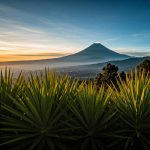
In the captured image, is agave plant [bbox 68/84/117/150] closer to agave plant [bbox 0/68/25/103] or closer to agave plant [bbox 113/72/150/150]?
agave plant [bbox 113/72/150/150]

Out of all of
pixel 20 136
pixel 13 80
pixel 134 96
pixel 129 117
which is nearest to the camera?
pixel 20 136

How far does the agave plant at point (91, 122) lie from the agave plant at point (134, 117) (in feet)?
0.72

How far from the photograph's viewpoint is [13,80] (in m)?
7.15

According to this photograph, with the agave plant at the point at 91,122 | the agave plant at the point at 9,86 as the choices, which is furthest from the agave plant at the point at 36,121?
the agave plant at the point at 9,86

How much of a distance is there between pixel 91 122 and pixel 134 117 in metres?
0.79

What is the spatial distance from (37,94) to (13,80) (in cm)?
137

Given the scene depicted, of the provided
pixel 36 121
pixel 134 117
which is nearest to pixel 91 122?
pixel 134 117

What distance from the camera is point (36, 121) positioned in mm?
5660

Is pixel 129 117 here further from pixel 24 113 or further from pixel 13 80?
pixel 13 80

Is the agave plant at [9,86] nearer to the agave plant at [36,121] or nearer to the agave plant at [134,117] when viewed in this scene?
the agave plant at [36,121]

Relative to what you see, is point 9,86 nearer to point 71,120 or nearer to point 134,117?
point 71,120

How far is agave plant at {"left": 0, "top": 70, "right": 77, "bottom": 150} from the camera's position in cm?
558

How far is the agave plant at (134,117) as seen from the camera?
19.2 ft

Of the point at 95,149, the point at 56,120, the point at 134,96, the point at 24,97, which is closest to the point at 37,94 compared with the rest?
the point at 24,97
